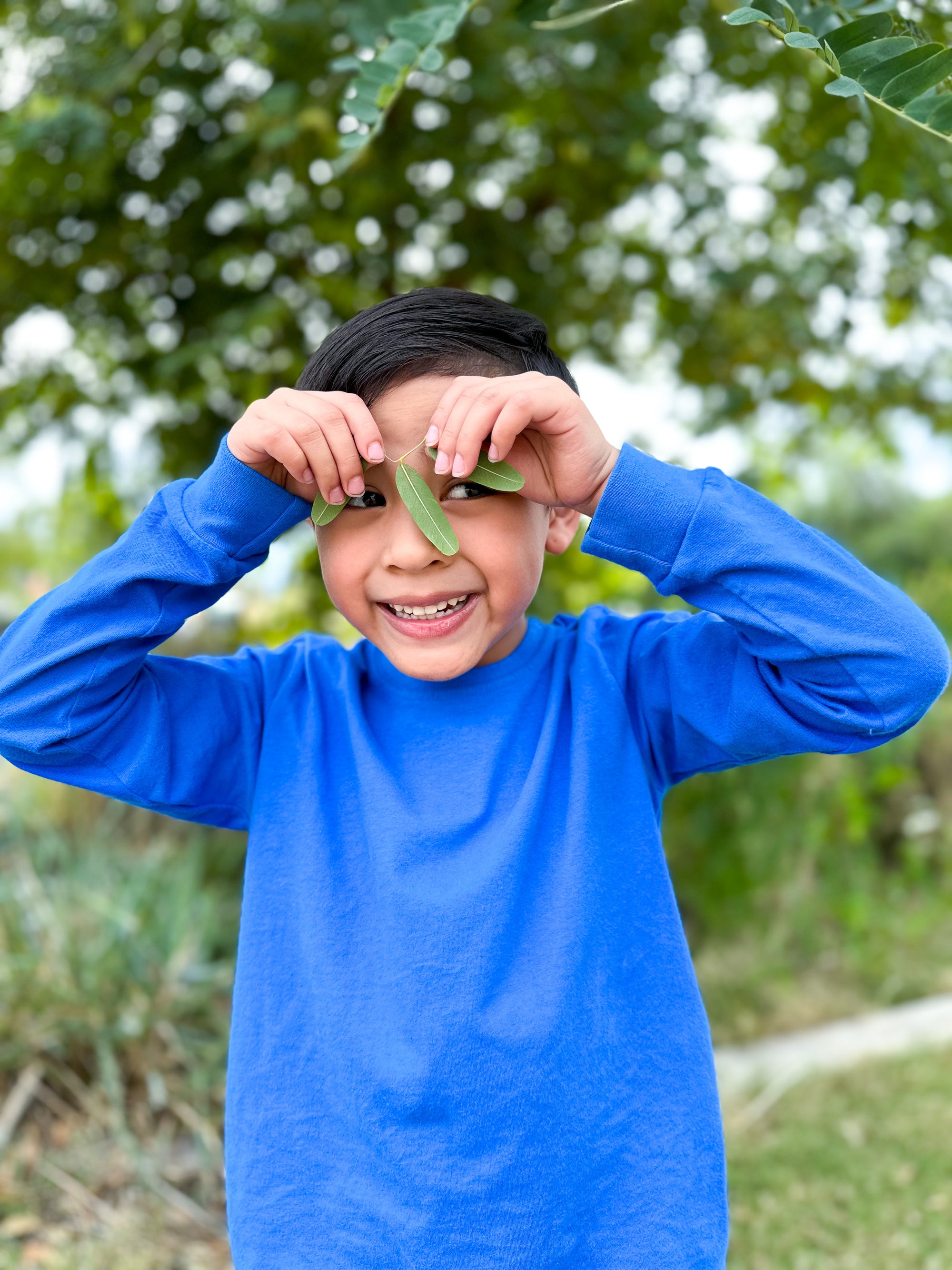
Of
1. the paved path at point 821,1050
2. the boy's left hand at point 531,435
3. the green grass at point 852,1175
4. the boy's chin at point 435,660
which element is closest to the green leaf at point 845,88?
the boy's left hand at point 531,435

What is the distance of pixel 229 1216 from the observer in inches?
54.6

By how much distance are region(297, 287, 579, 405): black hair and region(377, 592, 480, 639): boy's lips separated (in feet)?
0.85

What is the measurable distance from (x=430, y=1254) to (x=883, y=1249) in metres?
1.89

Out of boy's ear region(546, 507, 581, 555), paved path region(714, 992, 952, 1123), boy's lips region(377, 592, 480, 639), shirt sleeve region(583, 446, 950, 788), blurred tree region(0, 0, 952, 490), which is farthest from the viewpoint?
paved path region(714, 992, 952, 1123)

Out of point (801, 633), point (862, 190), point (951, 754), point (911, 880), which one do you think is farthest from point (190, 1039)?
point (951, 754)

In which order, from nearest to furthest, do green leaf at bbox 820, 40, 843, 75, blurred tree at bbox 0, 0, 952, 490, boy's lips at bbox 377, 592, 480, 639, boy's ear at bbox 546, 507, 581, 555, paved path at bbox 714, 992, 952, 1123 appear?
green leaf at bbox 820, 40, 843, 75
boy's lips at bbox 377, 592, 480, 639
boy's ear at bbox 546, 507, 581, 555
blurred tree at bbox 0, 0, 952, 490
paved path at bbox 714, 992, 952, 1123

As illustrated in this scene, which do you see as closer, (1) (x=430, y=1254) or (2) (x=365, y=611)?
(1) (x=430, y=1254)

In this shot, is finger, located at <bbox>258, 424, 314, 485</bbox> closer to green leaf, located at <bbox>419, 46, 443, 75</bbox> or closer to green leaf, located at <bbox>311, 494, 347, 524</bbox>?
green leaf, located at <bbox>311, 494, 347, 524</bbox>

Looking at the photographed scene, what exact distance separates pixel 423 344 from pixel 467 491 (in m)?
0.19

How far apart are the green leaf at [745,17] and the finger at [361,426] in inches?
21.2

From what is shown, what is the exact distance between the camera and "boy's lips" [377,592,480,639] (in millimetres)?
1375

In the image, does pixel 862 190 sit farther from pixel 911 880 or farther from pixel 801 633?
pixel 911 880

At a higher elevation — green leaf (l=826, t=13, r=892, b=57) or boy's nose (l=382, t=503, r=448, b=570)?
green leaf (l=826, t=13, r=892, b=57)

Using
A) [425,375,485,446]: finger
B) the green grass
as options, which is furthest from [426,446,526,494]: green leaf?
the green grass
